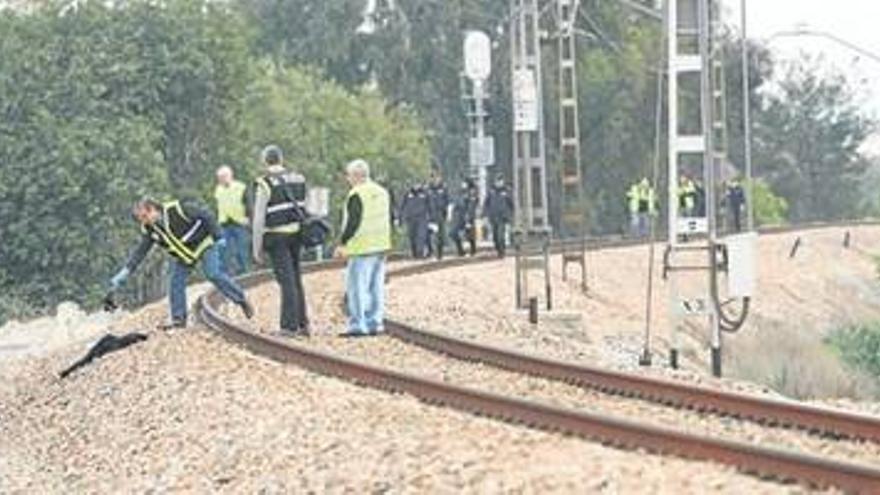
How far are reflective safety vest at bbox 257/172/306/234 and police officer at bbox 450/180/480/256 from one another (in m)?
20.5

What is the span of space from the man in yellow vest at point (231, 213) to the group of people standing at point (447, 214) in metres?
10.7

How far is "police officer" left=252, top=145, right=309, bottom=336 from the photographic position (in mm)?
20344

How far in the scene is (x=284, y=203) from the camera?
20.5m

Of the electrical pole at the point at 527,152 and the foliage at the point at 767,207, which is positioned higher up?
the electrical pole at the point at 527,152

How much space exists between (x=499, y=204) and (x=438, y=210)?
1.73 m

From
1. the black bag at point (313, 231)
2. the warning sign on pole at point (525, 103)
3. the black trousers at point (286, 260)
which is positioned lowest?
the black trousers at point (286, 260)

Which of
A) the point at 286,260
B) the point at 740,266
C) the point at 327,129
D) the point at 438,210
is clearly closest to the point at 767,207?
the point at 327,129

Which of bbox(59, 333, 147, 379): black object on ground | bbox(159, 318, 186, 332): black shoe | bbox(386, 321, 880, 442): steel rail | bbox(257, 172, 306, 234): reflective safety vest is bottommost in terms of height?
bbox(59, 333, 147, 379): black object on ground

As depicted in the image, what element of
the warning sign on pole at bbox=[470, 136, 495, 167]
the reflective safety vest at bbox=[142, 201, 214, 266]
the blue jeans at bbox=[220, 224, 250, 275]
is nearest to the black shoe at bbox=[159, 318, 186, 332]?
the reflective safety vest at bbox=[142, 201, 214, 266]

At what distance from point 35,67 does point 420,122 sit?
88.1ft

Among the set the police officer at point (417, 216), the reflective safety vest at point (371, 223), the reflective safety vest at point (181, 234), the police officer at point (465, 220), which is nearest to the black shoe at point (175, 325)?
the reflective safety vest at point (181, 234)

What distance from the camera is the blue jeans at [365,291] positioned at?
20.5 meters

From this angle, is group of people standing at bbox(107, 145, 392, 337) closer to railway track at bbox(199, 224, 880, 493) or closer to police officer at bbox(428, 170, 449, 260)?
railway track at bbox(199, 224, 880, 493)

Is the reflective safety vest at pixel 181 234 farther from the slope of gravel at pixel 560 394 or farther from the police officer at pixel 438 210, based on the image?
the police officer at pixel 438 210
